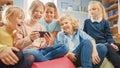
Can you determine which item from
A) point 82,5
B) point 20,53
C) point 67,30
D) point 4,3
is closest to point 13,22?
point 20,53

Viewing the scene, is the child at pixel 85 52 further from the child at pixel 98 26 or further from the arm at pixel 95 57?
the child at pixel 98 26

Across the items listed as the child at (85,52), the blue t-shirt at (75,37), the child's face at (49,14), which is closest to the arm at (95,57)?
the child at (85,52)

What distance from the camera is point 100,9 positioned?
189cm

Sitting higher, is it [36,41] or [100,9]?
[100,9]

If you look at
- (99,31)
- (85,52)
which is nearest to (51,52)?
(85,52)

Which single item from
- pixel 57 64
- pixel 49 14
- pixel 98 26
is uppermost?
pixel 49 14

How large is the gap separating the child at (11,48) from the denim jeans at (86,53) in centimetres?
30

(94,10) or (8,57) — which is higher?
(94,10)

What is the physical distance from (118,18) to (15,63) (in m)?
2.74

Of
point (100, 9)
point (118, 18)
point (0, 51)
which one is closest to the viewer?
point (0, 51)

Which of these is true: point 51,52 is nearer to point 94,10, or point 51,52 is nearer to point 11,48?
point 11,48

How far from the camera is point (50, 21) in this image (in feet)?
5.89

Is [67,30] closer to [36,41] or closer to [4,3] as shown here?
Result: [36,41]

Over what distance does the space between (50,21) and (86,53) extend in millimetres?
Result: 690
